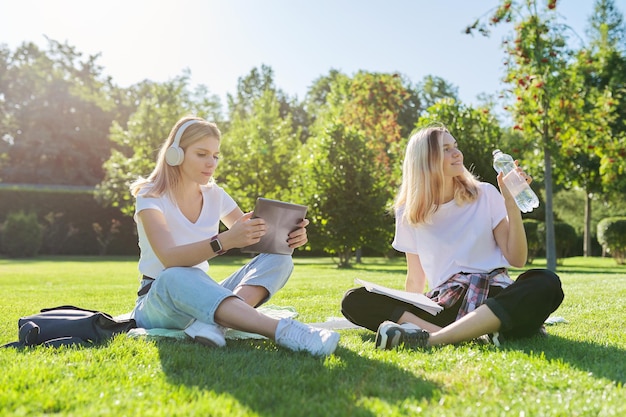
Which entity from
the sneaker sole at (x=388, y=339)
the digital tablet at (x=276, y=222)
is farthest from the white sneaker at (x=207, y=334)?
the sneaker sole at (x=388, y=339)

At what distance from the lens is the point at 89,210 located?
80.0 ft

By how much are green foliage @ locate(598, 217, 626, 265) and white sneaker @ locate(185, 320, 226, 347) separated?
57.6ft

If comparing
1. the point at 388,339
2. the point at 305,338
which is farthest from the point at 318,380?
the point at 388,339

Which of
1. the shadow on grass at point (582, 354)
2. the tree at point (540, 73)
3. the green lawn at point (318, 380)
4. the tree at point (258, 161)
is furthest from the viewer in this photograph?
the tree at point (258, 161)

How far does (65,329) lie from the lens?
3.22 m

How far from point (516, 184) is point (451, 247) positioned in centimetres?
55

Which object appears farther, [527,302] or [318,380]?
[527,302]

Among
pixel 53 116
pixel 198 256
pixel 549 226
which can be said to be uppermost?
pixel 53 116

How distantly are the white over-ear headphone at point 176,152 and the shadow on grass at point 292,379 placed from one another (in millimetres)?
1046

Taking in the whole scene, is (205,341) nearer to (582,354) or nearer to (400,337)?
(400,337)

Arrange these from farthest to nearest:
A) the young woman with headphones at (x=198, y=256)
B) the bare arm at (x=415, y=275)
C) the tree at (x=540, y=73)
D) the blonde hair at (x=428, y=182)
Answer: the tree at (x=540, y=73), the bare arm at (x=415, y=275), the blonde hair at (x=428, y=182), the young woman with headphones at (x=198, y=256)

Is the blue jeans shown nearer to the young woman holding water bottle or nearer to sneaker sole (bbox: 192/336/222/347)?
sneaker sole (bbox: 192/336/222/347)

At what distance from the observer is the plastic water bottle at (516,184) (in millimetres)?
3344

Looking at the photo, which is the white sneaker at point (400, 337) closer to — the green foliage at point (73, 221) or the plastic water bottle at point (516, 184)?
the plastic water bottle at point (516, 184)
